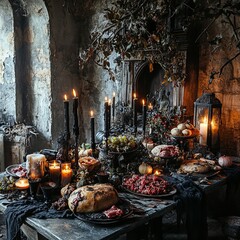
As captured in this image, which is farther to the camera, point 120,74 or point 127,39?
point 120,74

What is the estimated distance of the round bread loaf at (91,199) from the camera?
2.32 m

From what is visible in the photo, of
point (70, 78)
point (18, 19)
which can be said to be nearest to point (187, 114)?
point (70, 78)

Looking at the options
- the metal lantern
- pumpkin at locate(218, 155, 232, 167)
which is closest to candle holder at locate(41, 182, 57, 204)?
pumpkin at locate(218, 155, 232, 167)

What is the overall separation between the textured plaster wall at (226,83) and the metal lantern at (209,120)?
69 cm

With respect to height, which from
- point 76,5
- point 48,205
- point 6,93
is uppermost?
point 76,5

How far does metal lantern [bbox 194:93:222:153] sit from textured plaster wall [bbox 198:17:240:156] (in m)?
0.69

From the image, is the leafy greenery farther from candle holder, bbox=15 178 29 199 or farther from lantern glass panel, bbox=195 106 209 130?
candle holder, bbox=15 178 29 199

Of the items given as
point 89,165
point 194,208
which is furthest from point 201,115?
point 89,165

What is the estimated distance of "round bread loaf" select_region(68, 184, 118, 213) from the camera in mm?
2320

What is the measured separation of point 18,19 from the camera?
561 cm

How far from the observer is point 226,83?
181 inches

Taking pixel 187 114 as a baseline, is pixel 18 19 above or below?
above

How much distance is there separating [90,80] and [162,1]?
2.34 meters

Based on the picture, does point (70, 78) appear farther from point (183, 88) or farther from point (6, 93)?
point (183, 88)
